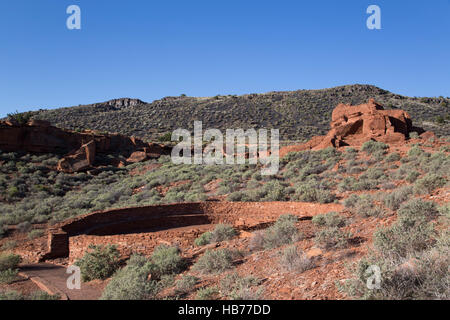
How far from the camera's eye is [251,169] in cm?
2142

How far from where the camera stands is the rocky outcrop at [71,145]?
24781 millimetres

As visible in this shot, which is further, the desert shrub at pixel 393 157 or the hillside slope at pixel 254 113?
the hillside slope at pixel 254 113

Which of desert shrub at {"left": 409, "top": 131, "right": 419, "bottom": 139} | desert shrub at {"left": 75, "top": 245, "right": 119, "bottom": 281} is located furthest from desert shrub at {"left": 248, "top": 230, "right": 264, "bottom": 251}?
desert shrub at {"left": 409, "top": 131, "right": 419, "bottom": 139}

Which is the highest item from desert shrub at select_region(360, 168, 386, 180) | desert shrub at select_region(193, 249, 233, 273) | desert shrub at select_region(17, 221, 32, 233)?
desert shrub at select_region(360, 168, 386, 180)

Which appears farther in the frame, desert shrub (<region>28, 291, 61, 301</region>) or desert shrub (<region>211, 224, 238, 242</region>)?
desert shrub (<region>211, 224, 238, 242</region>)

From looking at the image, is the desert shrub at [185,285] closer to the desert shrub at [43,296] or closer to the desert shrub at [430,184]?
the desert shrub at [43,296]

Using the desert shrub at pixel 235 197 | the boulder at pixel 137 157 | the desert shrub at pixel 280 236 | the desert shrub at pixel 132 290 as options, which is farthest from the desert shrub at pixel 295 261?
the boulder at pixel 137 157

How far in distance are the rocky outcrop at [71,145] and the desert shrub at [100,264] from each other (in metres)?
18.8

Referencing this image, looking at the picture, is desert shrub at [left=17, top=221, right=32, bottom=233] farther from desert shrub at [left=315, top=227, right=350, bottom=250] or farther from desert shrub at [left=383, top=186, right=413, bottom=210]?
desert shrub at [left=383, top=186, right=413, bottom=210]

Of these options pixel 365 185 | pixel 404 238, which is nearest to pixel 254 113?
pixel 365 185

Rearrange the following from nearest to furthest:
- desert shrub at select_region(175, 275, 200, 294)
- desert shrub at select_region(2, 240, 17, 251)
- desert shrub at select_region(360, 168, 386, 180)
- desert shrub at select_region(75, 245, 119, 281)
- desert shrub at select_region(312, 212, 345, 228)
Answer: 1. desert shrub at select_region(175, 275, 200, 294)
2. desert shrub at select_region(75, 245, 119, 281)
3. desert shrub at select_region(312, 212, 345, 228)
4. desert shrub at select_region(2, 240, 17, 251)
5. desert shrub at select_region(360, 168, 386, 180)

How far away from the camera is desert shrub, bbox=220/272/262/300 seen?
4047mm
